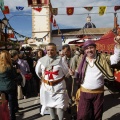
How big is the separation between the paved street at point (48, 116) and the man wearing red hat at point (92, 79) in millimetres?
1510

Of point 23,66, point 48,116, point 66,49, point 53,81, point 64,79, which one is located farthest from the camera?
point 23,66

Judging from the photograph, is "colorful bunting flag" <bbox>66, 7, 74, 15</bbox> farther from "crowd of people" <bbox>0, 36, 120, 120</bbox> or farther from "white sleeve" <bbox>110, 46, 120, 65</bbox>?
"white sleeve" <bbox>110, 46, 120, 65</bbox>

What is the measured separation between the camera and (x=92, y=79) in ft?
12.9

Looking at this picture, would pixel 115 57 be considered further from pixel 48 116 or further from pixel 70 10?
pixel 70 10

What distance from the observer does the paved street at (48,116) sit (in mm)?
5648

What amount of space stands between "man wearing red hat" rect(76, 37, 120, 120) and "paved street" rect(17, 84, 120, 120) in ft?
4.95

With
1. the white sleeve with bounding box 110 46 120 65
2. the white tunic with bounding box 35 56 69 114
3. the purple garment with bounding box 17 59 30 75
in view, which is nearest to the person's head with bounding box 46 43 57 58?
the white tunic with bounding box 35 56 69 114

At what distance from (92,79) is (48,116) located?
216cm

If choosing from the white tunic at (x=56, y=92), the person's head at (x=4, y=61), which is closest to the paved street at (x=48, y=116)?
the white tunic at (x=56, y=92)

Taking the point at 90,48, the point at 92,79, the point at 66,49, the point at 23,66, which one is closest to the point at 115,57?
the point at 90,48

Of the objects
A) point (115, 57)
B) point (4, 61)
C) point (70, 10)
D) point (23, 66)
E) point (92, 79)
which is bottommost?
point (23, 66)

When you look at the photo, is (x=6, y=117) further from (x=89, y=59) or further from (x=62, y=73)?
(x=89, y=59)

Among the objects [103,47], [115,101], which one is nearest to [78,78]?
[115,101]

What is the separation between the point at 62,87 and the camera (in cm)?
436
